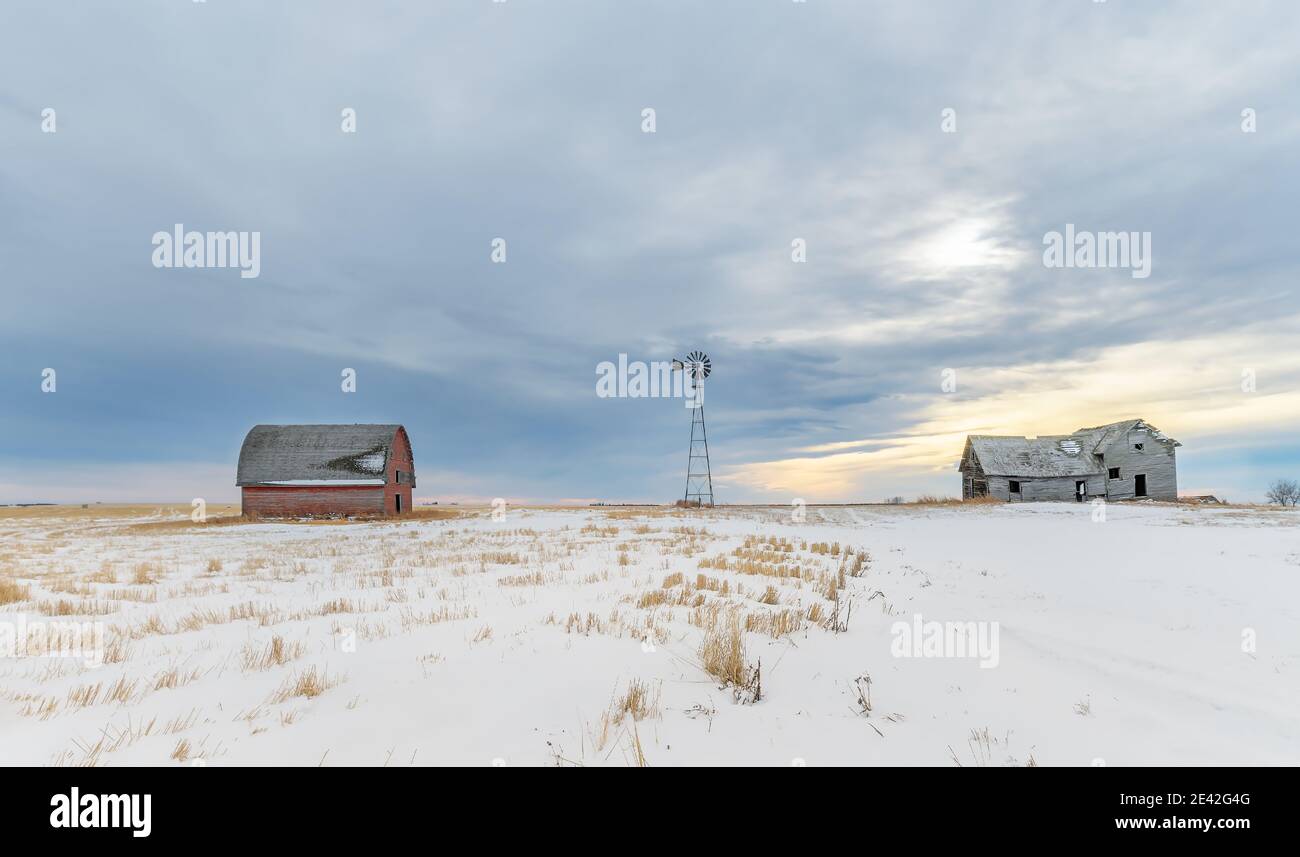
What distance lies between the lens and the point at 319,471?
45.2 metres

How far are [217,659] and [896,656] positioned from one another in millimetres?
6899

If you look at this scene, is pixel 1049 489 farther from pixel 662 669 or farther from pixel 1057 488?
pixel 662 669

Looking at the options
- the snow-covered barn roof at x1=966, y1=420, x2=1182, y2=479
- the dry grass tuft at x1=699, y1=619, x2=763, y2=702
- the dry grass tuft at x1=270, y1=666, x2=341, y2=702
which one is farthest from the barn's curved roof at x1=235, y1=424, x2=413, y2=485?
the snow-covered barn roof at x1=966, y1=420, x2=1182, y2=479

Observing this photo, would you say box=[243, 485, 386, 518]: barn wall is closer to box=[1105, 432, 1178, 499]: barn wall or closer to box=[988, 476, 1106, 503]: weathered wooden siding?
box=[988, 476, 1106, 503]: weathered wooden siding

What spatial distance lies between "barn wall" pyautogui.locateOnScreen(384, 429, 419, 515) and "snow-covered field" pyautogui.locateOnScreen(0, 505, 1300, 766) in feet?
113

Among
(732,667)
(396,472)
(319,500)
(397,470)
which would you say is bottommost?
(319,500)

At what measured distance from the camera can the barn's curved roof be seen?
45.0m

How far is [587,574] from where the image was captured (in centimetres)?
1148

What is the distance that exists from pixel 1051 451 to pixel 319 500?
61.3 meters

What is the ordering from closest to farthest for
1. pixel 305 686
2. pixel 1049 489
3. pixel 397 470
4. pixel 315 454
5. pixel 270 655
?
1. pixel 305 686
2. pixel 270 655
3. pixel 315 454
4. pixel 397 470
5. pixel 1049 489

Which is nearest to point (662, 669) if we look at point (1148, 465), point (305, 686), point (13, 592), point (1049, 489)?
point (305, 686)
